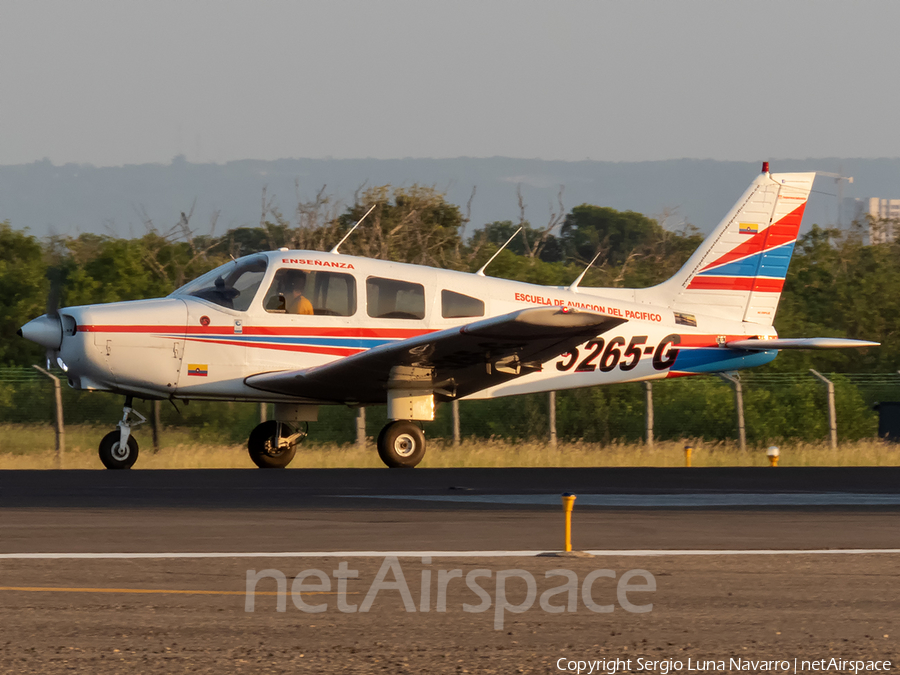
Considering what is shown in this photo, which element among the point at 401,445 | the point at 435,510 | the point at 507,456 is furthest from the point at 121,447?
the point at 507,456

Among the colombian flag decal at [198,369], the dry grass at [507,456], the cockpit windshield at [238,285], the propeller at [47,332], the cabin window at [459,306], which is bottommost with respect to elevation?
the dry grass at [507,456]

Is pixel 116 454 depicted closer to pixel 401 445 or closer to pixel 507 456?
pixel 401 445

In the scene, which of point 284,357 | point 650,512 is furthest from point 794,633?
point 284,357

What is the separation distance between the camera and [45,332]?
45.0 feet

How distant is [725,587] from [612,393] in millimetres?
16357

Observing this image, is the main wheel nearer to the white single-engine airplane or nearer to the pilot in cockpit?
the white single-engine airplane

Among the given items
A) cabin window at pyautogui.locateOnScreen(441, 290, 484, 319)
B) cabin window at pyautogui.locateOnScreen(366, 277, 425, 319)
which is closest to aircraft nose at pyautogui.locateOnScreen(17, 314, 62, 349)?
cabin window at pyautogui.locateOnScreen(366, 277, 425, 319)

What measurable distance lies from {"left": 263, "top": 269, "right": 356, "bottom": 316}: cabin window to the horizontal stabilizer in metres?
5.51

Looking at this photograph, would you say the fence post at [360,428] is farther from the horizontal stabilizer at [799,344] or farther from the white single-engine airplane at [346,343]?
the horizontal stabilizer at [799,344]

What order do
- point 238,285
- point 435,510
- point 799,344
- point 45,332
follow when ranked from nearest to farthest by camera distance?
point 435,510 < point 45,332 < point 238,285 < point 799,344

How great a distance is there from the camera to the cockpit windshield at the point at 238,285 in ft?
47.1

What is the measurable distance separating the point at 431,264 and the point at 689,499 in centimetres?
1983

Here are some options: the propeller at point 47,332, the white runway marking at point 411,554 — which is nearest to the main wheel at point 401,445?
the propeller at point 47,332

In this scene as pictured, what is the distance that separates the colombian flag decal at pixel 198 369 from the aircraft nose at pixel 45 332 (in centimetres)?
156
